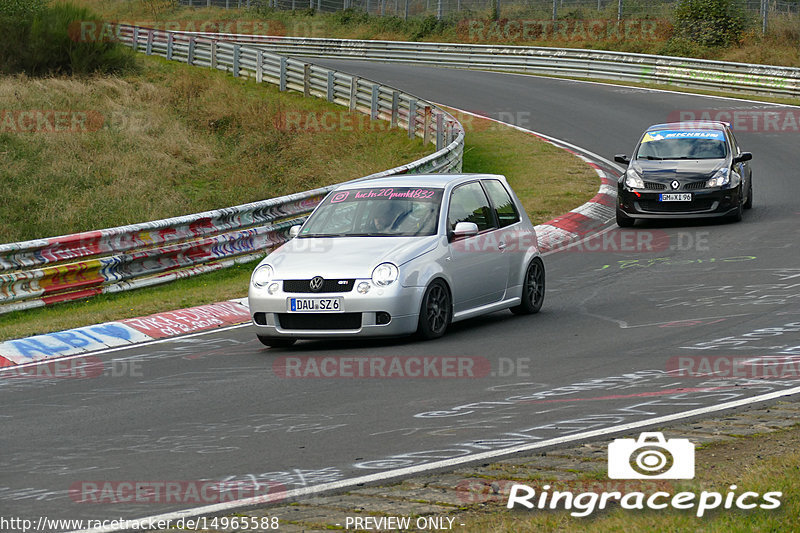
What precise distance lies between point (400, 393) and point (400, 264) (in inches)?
88.0

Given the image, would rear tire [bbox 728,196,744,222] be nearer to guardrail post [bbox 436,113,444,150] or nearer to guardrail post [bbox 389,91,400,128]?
guardrail post [bbox 436,113,444,150]

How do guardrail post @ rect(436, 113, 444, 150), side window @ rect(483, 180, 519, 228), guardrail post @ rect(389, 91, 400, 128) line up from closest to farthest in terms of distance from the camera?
side window @ rect(483, 180, 519, 228) < guardrail post @ rect(436, 113, 444, 150) < guardrail post @ rect(389, 91, 400, 128)

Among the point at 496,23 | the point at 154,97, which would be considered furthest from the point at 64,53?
the point at 496,23

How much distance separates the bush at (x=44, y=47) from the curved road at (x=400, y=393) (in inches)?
1029

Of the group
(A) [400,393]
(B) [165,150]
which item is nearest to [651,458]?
(A) [400,393]

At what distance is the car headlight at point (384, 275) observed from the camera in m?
10.4

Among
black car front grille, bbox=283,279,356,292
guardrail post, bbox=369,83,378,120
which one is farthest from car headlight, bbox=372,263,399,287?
guardrail post, bbox=369,83,378,120

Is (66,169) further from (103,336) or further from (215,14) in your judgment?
(215,14)

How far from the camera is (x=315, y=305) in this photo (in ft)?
34.3

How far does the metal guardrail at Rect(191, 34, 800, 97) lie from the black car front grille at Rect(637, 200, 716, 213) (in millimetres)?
19365

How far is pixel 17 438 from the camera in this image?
7566 millimetres

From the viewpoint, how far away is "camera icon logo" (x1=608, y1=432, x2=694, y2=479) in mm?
5809

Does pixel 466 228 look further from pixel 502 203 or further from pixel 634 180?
pixel 634 180

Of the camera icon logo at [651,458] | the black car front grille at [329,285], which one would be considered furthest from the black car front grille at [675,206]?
the camera icon logo at [651,458]
